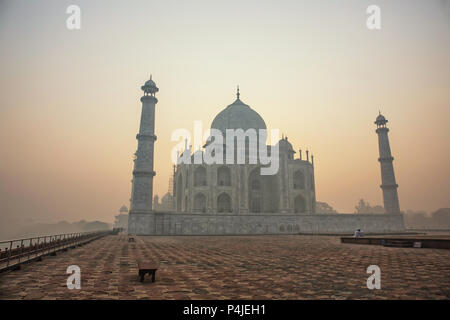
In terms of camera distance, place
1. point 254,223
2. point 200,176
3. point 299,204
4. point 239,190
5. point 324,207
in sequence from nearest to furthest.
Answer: point 254,223
point 239,190
point 200,176
point 299,204
point 324,207

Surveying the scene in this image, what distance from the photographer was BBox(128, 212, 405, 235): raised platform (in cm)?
3059

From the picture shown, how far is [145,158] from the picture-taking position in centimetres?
3198

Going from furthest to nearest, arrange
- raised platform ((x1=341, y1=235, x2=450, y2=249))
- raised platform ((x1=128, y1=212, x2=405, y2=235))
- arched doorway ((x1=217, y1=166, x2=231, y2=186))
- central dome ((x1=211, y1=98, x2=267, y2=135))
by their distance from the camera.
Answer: central dome ((x1=211, y1=98, x2=267, y2=135)), arched doorway ((x1=217, y1=166, x2=231, y2=186)), raised platform ((x1=128, y1=212, x2=405, y2=235)), raised platform ((x1=341, y1=235, x2=450, y2=249))

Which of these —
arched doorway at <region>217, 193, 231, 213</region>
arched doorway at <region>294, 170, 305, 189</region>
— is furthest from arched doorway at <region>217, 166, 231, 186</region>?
arched doorway at <region>294, 170, 305, 189</region>

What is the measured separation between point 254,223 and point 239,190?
6230 millimetres

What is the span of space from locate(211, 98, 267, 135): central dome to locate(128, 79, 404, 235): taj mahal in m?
0.16

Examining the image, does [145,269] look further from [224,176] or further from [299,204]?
[299,204]

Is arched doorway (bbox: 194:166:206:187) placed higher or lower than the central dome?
lower

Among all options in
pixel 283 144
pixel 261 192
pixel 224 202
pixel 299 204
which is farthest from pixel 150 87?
pixel 299 204

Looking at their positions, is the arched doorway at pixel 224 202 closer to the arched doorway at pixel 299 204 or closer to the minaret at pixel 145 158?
the arched doorway at pixel 299 204

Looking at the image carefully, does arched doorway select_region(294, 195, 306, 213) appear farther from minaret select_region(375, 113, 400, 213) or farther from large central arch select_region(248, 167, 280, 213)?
minaret select_region(375, 113, 400, 213)
